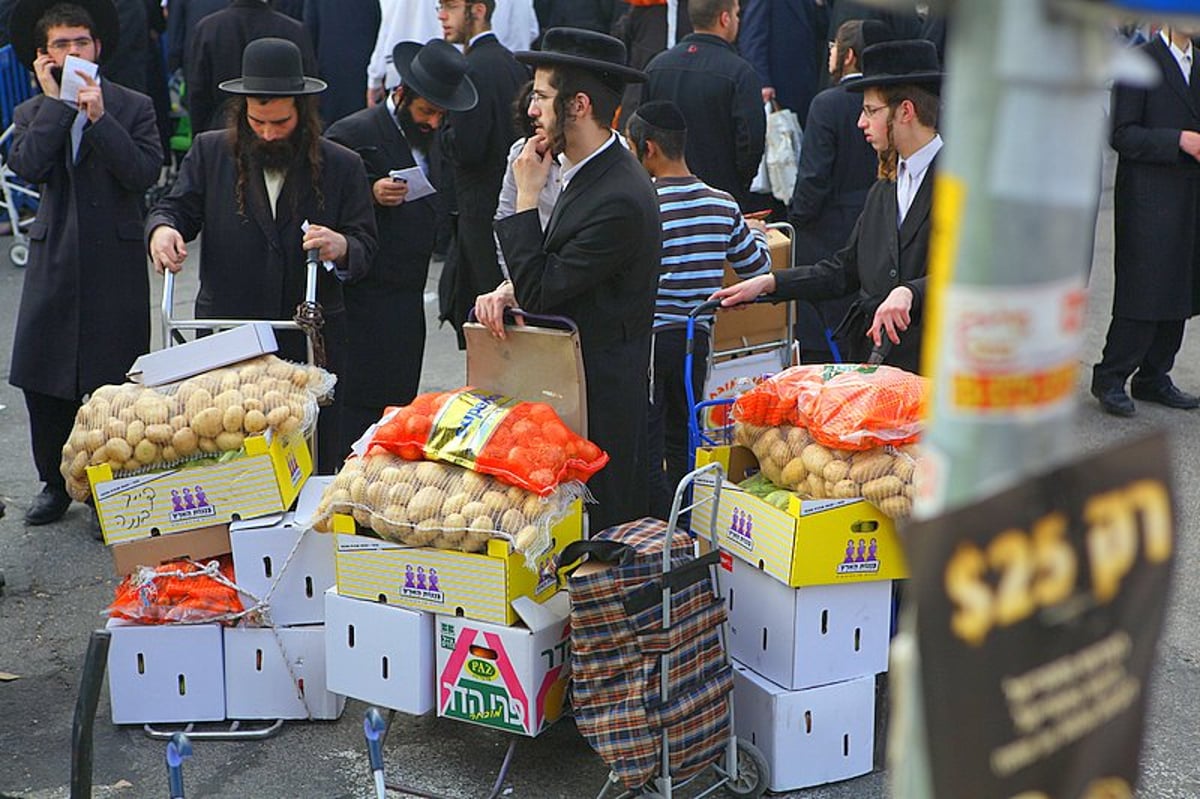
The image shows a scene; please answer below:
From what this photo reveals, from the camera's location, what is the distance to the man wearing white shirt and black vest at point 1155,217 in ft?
25.8

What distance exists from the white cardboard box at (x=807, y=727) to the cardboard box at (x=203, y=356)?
6.15ft

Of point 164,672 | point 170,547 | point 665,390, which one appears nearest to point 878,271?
Result: point 665,390

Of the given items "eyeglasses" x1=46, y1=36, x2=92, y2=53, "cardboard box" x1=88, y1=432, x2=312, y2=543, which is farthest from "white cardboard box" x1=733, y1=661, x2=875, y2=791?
"eyeglasses" x1=46, y1=36, x2=92, y2=53

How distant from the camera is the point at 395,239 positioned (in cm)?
636

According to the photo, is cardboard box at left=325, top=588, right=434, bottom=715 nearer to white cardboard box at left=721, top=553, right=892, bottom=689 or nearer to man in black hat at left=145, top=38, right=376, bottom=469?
white cardboard box at left=721, top=553, right=892, bottom=689

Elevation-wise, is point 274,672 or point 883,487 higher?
point 883,487

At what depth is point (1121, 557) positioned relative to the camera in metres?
1.76

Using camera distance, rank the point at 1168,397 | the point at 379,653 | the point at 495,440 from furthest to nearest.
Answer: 1. the point at 1168,397
2. the point at 379,653
3. the point at 495,440

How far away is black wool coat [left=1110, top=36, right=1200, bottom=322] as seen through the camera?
7.85m

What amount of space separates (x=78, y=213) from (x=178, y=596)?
2071mm

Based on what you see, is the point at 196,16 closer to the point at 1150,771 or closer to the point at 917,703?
the point at 1150,771

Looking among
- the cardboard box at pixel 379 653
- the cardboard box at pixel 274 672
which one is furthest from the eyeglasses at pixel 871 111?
the cardboard box at pixel 274 672

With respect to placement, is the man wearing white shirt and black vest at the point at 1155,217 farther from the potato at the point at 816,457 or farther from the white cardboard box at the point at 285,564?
the white cardboard box at the point at 285,564

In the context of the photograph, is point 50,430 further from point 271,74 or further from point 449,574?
point 449,574
